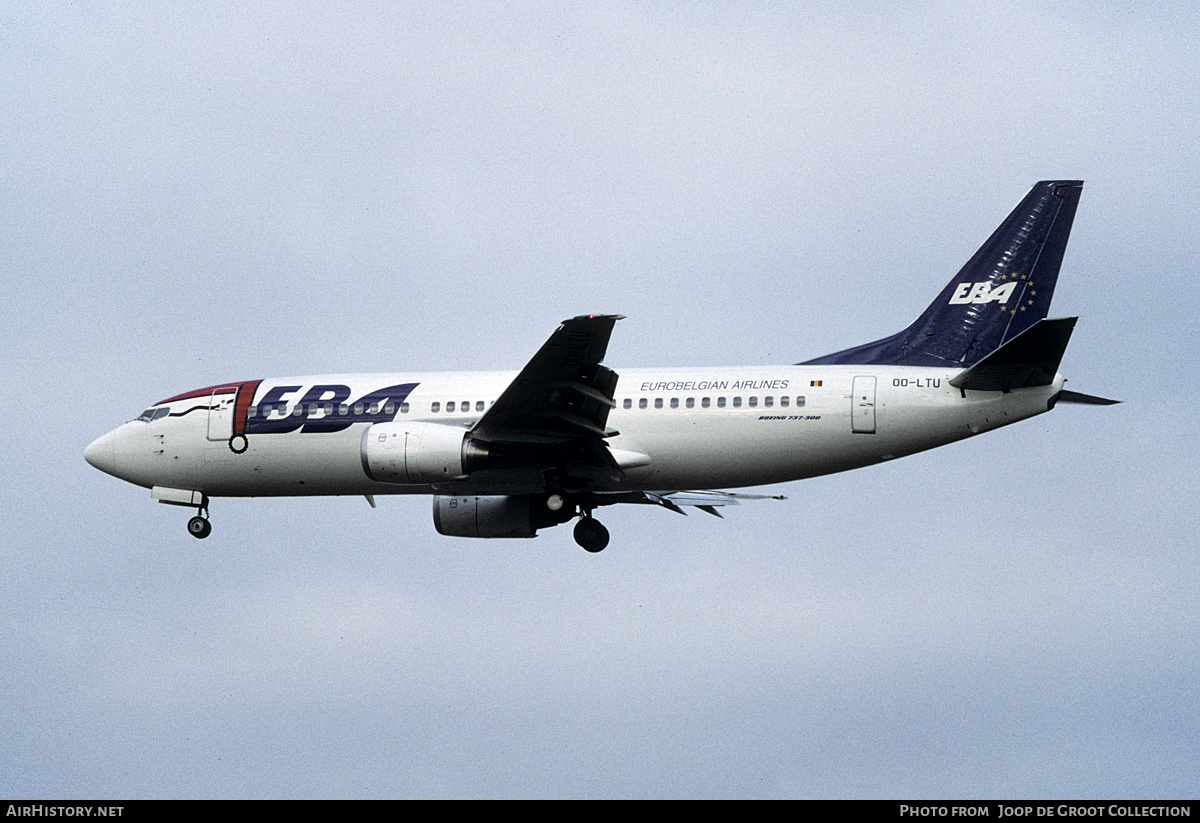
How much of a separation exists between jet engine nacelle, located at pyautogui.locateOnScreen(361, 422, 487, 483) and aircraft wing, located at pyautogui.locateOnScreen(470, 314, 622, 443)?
0.43 metres

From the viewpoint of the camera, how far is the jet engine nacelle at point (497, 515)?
34.7 meters

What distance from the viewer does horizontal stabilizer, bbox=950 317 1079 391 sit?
27953 mm

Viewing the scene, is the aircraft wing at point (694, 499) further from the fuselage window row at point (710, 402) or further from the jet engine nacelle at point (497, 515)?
the fuselage window row at point (710, 402)

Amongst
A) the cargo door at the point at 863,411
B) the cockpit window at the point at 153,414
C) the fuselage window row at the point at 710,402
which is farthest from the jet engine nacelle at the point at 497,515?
the cargo door at the point at 863,411

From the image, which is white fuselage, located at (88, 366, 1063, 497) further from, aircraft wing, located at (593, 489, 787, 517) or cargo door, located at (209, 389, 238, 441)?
aircraft wing, located at (593, 489, 787, 517)

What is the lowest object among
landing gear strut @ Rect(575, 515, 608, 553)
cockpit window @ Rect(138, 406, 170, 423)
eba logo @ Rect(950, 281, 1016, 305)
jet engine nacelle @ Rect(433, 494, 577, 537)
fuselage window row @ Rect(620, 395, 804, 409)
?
landing gear strut @ Rect(575, 515, 608, 553)

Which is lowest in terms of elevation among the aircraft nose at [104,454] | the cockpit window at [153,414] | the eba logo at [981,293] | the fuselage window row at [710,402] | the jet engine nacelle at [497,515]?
the jet engine nacelle at [497,515]

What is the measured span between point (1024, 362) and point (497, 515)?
41.5 ft

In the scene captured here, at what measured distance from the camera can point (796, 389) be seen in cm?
3094

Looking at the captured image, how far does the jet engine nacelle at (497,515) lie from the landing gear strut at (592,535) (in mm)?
530

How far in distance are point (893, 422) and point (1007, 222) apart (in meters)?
5.74

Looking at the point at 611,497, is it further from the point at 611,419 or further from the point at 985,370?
the point at 985,370

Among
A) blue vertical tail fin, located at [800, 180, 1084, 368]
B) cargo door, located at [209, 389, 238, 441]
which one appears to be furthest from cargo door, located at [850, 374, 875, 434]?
cargo door, located at [209, 389, 238, 441]
